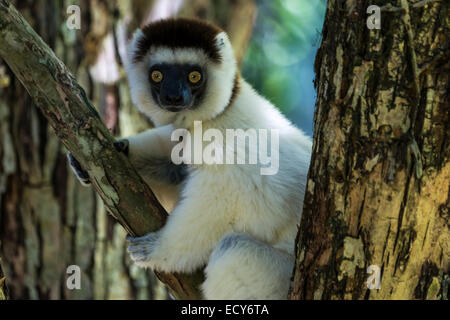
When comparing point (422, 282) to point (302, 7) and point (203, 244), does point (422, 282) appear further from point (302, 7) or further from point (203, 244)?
point (302, 7)

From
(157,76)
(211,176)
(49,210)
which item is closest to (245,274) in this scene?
(211,176)

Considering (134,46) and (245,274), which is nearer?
(245,274)

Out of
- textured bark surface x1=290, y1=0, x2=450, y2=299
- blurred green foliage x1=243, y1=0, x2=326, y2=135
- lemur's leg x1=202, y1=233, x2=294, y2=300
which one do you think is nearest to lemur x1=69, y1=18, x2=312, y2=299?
lemur's leg x1=202, y1=233, x2=294, y2=300

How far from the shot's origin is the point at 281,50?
1139cm

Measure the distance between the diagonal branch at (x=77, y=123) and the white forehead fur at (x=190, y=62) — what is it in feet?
2.46

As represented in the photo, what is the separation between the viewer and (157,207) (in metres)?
3.43

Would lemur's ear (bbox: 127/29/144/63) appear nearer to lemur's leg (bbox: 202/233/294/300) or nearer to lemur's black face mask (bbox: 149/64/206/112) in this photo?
lemur's black face mask (bbox: 149/64/206/112)

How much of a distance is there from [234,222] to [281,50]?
332 inches

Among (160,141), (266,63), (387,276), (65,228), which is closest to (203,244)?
(160,141)

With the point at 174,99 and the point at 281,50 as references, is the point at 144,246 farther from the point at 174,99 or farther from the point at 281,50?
the point at 281,50

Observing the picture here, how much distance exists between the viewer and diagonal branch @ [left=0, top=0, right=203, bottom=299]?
311 cm

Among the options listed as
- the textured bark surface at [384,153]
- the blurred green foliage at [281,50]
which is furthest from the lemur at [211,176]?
the blurred green foliage at [281,50]

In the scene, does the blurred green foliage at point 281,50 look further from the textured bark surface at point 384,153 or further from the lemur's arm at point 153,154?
the textured bark surface at point 384,153

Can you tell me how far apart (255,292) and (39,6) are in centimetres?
363
